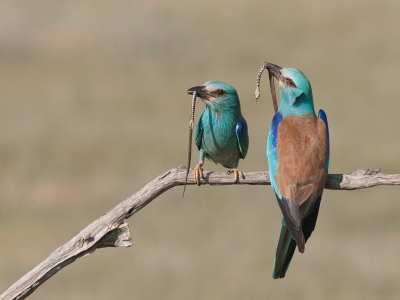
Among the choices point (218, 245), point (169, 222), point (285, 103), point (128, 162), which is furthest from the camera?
point (128, 162)

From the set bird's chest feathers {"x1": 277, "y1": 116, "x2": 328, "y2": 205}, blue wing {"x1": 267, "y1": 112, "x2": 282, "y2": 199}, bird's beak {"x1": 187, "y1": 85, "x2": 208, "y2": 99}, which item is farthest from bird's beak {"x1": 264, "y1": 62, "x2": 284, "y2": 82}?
bird's beak {"x1": 187, "y1": 85, "x2": 208, "y2": 99}

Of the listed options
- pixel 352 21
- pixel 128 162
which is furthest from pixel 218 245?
pixel 352 21

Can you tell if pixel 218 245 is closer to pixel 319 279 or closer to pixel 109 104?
pixel 319 279

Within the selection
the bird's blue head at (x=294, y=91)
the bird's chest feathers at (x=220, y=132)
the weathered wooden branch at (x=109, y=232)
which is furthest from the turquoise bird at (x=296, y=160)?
the bird's chest feathers at (x=220, y=132)

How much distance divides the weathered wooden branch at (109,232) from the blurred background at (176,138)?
20.6 feet

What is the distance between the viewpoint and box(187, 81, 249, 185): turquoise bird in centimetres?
834

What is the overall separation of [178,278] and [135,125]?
6.04 meters

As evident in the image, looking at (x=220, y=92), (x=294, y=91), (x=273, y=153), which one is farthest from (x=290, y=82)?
(x=220, y=92)

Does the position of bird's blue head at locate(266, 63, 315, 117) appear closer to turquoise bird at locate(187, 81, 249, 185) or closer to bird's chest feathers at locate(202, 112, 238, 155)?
turquoise bird at locate(187, 81, 249, 185)

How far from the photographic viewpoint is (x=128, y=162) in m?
17.3

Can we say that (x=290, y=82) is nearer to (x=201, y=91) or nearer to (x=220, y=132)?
(x=201, y=91)

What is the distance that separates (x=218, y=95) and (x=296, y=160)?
155 centimetres

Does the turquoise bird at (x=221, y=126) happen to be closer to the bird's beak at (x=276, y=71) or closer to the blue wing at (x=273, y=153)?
the bird's beak at (x=276, y=71)

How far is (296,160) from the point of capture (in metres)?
7.00
